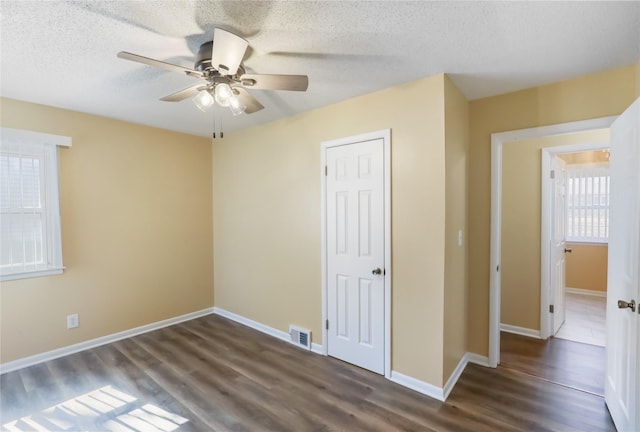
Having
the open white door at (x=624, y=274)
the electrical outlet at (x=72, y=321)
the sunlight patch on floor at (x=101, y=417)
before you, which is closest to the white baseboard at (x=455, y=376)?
the open white door at (x=624, y=274)

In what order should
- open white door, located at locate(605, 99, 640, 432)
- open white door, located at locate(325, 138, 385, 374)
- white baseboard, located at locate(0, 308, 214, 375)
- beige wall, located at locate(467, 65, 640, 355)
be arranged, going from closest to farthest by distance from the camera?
open white door, located at locate(605, 99, 640, 432) → beige wall, located at locate(467, 65, 640, 355) → open white door, located at locate(325, 138, 385, 374) → white baseboard, located at locate(0, 308, 214, 375)

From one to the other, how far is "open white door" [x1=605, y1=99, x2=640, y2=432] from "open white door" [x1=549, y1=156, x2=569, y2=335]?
4.53 ft

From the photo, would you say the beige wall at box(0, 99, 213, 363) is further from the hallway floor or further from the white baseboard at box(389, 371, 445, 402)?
the hallway floor

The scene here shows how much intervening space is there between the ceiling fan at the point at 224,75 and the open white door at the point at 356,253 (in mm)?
1040

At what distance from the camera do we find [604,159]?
16.4 feet

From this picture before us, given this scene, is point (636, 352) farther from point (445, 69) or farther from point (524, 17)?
point (445, 69)

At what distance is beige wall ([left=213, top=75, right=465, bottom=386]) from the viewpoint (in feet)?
7.73

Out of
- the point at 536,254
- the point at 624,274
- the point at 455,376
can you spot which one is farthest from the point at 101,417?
the point at 536,254

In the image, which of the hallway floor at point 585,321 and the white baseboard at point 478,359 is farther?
the hallway floor at point 585,321

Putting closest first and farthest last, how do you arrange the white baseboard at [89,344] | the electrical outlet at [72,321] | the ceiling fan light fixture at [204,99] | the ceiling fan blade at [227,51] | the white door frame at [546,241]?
the ceiling fan blade at [227,51] → the ceiling fan light fixture at [204,99] → the white baseboard at [89,344] → the electrical outlet at [72,321] → the white door frame at [546,241]

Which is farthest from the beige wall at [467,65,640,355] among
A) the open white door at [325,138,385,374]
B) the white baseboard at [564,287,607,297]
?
the white baseboard at [564,287,607,297]

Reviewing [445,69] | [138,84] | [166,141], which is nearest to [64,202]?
[166,141]

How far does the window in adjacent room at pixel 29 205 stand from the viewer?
107 inches

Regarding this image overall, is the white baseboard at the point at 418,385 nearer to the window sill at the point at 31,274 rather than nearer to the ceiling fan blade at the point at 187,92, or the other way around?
the ceiling fan blade at the point at 187,92
